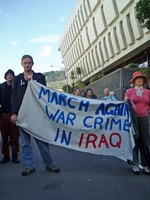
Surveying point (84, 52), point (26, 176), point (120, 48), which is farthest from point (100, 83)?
point (84, 52)

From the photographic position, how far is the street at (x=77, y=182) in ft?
12.1

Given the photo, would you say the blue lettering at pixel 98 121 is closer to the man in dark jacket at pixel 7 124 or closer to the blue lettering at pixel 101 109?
the blue lettering at pixel 101 109

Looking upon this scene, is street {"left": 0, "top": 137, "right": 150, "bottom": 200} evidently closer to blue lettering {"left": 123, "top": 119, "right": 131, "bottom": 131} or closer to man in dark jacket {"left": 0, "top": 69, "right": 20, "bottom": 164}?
man in dark jacket {"left": 0, "top": 69, "right": 20, "bottom": 164}

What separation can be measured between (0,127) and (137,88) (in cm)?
315

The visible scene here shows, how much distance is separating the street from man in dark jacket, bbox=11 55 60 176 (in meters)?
0.19

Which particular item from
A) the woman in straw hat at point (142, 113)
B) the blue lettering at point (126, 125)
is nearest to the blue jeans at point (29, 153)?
the blue lettering at point (126, 125)

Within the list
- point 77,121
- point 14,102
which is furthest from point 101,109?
point 14,102

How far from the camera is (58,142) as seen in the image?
5.01 m

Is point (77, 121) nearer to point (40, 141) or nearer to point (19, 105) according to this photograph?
point (40, 141)

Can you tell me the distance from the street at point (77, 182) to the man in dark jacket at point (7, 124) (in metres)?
0.30

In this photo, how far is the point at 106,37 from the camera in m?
33.3

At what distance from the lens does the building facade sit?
25.9 metres

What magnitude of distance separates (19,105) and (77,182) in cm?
176

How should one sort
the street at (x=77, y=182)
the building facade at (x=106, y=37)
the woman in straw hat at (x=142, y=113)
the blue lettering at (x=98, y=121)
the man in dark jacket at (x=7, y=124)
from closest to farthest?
the street at (x=77, y=182) → the woman in straw hat at (x=142, y=113) → the blue lettering at (x=98, y=121) → the man in dark jacket at (x=7, y=124) → the building facade at (x=106, y=37)
